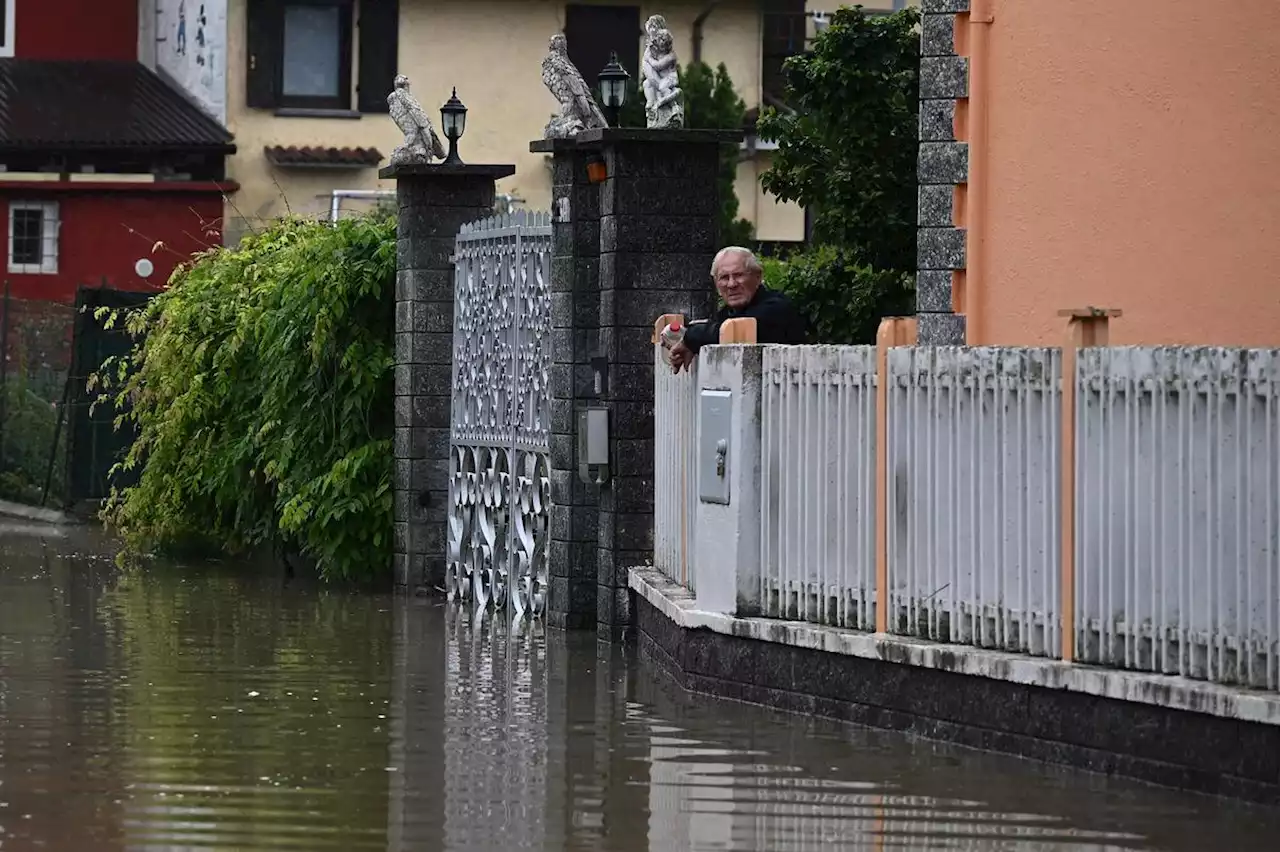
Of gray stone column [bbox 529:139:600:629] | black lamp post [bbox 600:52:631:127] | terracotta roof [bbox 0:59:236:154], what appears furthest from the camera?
terracotta roof [bbox 0:59:236:154]

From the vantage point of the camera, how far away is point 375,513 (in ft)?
62.1

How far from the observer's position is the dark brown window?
4316 centimetres

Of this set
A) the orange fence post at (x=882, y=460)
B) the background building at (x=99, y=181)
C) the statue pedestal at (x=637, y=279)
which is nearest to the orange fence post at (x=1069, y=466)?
the orange fence post at (x=882, y=460)

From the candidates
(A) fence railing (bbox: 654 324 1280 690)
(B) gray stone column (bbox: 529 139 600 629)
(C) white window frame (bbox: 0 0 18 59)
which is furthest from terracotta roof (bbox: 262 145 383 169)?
(A) fence railing (bbox: 654 324 1280 690)

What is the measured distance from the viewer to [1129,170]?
1428 cm

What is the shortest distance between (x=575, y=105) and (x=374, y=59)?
91.7 ft

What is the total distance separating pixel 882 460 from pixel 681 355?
1996mm

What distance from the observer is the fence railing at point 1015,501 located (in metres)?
9.34

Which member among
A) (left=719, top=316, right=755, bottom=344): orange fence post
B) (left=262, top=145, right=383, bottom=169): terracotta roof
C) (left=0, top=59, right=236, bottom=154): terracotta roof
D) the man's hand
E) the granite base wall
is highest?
(left=0, top=59, right=236, bottom=154): terracotta roof

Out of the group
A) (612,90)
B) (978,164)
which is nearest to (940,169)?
(978,164)

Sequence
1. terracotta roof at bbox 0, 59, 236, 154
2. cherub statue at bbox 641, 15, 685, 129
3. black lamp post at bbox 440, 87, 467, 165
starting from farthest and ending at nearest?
terracotta roof at bbox 0, 59, 236, 154, black lamp post at bbox 440, 87, 467, 165, cherub statue at bbox 641, 15, 685, 129

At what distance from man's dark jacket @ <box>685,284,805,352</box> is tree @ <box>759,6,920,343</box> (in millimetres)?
7163

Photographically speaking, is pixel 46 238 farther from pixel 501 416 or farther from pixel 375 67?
pixel 501 416

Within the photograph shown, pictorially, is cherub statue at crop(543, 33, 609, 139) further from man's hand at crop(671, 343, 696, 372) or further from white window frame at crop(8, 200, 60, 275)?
white window frame at crop(8, 200, 60, 275)
